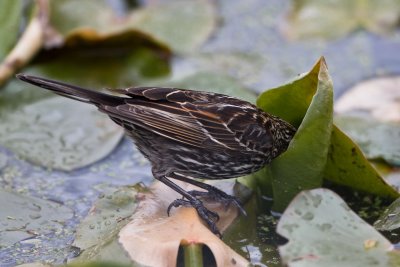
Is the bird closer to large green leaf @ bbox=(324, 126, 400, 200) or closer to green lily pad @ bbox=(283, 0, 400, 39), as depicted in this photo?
large green leaf @ bbox=(324, 126, 400, 200)

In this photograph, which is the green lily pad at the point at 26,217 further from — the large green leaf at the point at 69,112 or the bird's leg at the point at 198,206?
the bird's leg at the point at 198,206

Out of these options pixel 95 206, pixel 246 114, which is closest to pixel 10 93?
pixel 95 206

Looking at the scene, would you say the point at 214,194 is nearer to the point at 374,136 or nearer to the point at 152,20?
the point at 374,136

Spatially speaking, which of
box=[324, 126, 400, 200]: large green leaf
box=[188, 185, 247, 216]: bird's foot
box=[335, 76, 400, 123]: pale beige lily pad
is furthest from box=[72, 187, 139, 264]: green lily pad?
box=[335, 76, 400, 123]: pale beige lily pad

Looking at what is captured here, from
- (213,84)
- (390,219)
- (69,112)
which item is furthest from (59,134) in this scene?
(390,219)

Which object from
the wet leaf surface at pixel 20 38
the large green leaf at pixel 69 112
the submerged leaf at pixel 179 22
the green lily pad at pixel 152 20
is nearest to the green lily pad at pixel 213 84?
the large green leaf at pixel 69 112

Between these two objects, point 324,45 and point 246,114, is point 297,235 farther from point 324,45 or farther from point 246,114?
point 324,45
